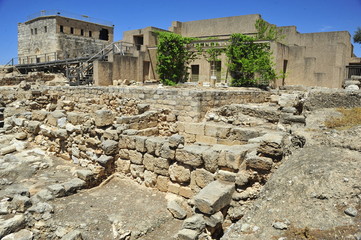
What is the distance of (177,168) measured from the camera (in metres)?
6.05

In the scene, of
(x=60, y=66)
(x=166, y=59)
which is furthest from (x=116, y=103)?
(x=60, y=66)

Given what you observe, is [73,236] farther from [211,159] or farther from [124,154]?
[124,154]

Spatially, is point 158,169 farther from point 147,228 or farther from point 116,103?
point 116,103

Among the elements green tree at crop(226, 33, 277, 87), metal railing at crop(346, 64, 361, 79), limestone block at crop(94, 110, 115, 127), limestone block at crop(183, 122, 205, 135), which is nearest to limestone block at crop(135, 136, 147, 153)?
limestone block at crop(94, 110, 115, 127)

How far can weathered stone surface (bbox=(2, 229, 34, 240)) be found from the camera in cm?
446

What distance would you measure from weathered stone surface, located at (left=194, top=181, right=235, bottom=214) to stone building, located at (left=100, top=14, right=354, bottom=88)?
13.4 meters

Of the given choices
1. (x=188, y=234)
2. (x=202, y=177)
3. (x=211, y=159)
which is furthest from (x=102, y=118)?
(x=188, y=234)

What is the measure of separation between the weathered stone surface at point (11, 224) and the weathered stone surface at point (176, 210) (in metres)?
2.66

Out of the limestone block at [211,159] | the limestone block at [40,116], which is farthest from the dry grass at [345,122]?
the limestone block at [40,116]

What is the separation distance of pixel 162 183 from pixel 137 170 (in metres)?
0.89

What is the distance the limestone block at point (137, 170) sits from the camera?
270 inches

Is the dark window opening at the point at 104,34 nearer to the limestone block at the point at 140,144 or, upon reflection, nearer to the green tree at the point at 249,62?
the green tree at the point at 249,62

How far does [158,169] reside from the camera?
645 centimetres

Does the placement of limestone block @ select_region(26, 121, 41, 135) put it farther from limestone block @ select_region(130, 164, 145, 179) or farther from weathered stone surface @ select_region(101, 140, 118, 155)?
limestone block @ select_region(130, 164, 145, 179)
